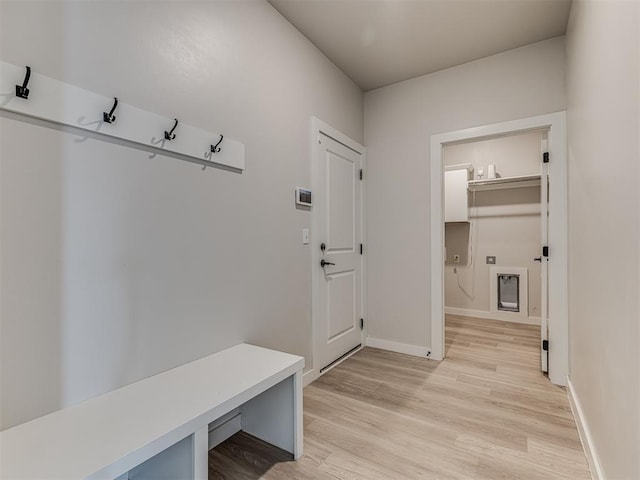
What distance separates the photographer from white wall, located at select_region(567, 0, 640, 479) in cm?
100

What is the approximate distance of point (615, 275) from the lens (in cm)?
119

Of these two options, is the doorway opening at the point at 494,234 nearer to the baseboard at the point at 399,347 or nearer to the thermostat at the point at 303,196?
the baseboard at the point at 399,347

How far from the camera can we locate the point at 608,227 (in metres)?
1.29

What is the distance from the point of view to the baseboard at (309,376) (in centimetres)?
239

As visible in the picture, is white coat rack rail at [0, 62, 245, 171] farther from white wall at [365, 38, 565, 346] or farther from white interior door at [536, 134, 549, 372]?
white interior door at [536, 134, 549, 372]

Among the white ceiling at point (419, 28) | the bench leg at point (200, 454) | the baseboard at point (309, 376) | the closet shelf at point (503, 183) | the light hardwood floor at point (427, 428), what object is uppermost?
the white ceiling at point (419, 28)

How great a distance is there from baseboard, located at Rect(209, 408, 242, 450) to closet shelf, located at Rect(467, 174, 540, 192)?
156 inches

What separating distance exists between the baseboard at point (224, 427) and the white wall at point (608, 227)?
1693 millimetres

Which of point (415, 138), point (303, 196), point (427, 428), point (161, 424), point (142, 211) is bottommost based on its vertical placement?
point (427, 428)

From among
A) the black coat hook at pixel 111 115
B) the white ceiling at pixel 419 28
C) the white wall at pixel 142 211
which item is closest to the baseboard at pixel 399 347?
the white wall at pixel 142 211

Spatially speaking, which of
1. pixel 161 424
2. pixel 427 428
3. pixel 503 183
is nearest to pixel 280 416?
pixel 161 424

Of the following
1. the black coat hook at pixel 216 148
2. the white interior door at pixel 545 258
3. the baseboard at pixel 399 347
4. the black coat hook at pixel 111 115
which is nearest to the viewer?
the black coat hook at pixel 111 115

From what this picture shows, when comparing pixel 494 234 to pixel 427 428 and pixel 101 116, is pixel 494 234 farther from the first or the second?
pixel 101 116

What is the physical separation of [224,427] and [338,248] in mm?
1603
